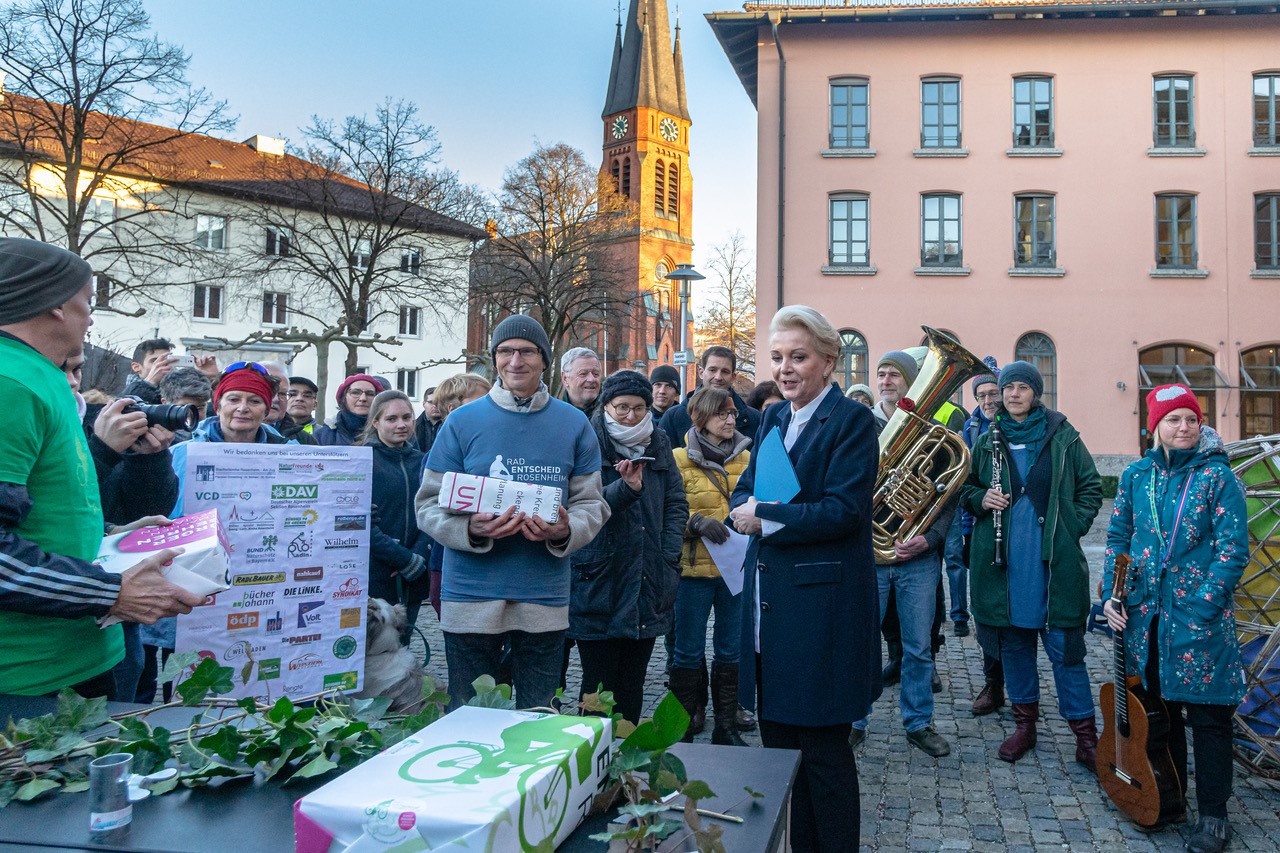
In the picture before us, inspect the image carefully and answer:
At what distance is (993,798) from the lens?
4863 mm

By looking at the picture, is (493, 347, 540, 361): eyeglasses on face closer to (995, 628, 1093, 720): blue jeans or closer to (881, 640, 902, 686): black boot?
(995, 628, 1093, 720): blue jeans

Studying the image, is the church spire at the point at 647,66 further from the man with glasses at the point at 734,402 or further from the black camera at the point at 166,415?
the black camera at the point at 166,415

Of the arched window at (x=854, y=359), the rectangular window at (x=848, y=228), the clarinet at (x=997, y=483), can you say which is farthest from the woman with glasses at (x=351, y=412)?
the rectangular window at (x=848, y=228)

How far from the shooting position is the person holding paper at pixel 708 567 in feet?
18.6

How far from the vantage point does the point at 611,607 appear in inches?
186

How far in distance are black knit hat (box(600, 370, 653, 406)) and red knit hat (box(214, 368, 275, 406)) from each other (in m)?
1.80

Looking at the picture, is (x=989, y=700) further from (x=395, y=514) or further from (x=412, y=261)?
(x=412, y=261)

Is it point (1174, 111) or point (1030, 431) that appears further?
point (1174, 111)

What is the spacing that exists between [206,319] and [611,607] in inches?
1694

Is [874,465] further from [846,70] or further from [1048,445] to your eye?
[846,70]

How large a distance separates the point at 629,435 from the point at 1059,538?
8.13 feet

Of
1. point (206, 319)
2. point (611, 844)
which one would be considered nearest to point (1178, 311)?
point (611, 844)

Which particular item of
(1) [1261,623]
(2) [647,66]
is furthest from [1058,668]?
(2) [647,66]

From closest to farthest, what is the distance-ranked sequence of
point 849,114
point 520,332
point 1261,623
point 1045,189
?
point 520,332
point 1261,623
point 1045,189
point 849,114
